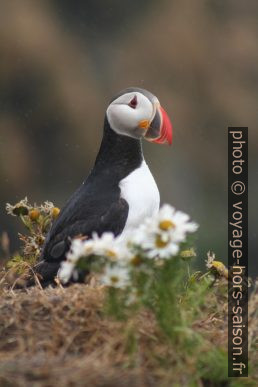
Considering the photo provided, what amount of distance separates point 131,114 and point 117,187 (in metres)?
0.34

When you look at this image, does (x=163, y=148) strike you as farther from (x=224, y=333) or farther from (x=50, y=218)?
(x=224, y=333)

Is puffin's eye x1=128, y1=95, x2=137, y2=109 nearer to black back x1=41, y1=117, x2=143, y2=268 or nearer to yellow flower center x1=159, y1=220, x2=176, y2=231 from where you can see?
black back x1=41, y1=117, x2=143, y2=268

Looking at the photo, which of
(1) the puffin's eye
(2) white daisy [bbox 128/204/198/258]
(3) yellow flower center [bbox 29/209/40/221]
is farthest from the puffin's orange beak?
(2) white daisy [bbox 128/204/198/258]

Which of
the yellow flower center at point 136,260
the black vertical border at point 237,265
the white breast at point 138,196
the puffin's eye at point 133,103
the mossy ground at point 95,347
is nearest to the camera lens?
the mossy ground at point 95,347

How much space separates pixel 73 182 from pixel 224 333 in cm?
997

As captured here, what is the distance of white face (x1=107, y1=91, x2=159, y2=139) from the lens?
5.39 m

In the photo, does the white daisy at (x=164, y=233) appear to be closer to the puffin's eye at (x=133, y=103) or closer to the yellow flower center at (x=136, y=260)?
the yellow flower center at (x=136, y=260)

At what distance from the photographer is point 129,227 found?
5.29 metres

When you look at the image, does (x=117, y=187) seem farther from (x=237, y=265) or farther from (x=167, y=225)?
(x=167, y=225)

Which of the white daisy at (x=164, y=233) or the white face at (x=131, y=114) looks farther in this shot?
the white face at (x=131, y=114)

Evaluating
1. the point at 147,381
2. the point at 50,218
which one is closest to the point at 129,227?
the point at 50,218

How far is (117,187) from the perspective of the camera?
5.43m

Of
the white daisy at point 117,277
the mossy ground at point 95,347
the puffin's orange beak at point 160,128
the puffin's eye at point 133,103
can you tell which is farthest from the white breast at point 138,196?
the white daisy at point 117,277

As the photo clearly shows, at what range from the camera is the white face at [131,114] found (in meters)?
5.39
